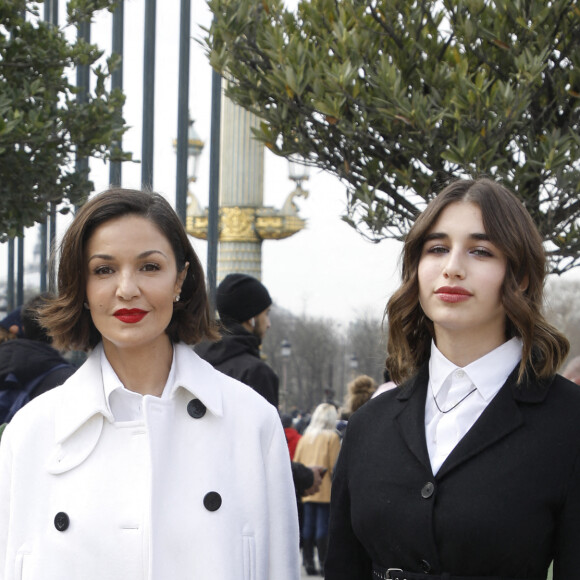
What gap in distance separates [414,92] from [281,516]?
3241 millimetres

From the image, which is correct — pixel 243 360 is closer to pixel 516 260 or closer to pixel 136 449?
pixel 136 449

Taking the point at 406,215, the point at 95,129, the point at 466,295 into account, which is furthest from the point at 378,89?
the point at 466,295

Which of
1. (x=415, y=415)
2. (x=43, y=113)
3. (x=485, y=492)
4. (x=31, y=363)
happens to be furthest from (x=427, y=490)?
(x=43, y=113)

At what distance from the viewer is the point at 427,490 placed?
277 cm

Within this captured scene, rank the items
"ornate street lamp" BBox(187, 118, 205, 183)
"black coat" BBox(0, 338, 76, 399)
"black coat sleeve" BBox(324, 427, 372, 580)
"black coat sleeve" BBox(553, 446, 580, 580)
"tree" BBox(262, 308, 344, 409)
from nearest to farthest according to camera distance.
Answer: "black coat sleeve" BBox(553, 446, 580, 580)
"black coat sleeve" BBox(324, 427, 372, 580)
"black coat" BBox(0, 338, 76, 399)
"ornate street lamp" BBox(187, 118, 205, 183)
"tree" BBox(262, 308, 344, 409)

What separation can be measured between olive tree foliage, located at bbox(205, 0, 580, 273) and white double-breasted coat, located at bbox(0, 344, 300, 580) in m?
2.93

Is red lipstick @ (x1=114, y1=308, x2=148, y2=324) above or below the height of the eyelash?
below

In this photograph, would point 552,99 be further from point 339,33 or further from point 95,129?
point 95,129

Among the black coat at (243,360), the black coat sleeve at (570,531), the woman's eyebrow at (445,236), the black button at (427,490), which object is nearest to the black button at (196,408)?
the black button at (427,490)

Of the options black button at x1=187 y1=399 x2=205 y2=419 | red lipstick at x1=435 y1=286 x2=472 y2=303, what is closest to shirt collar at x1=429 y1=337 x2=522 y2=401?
red lipstick at x1=435 y1=286 x2=472 y2=303

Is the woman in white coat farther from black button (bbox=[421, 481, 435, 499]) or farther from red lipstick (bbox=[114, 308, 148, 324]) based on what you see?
black button (bbox=[421, 481, 435, 499])

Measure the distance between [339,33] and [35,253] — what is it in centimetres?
1009

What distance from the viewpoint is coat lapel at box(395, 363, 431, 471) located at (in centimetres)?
287

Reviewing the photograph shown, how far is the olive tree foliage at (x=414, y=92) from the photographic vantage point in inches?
219
